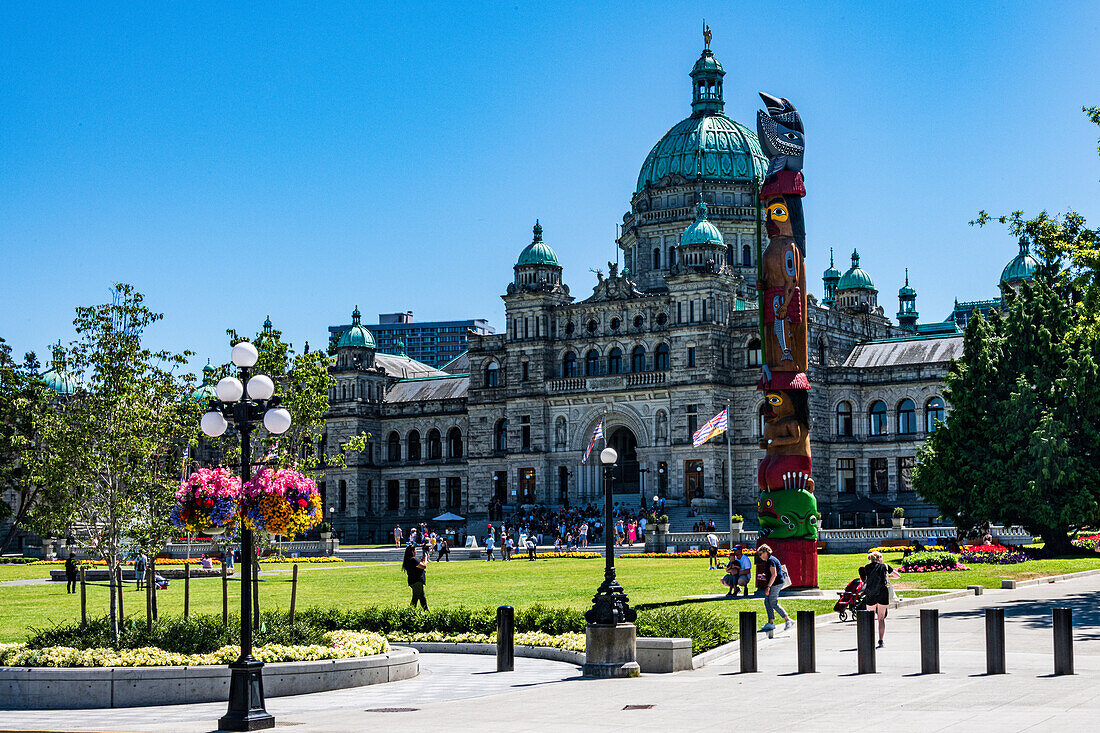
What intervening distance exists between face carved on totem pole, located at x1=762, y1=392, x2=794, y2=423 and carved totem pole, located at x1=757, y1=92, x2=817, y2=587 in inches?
1.1

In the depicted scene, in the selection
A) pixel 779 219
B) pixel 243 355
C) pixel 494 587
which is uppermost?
pixel 779 219

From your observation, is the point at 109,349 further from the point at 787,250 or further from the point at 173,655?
the point at 787,250

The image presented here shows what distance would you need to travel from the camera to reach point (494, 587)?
148 ft

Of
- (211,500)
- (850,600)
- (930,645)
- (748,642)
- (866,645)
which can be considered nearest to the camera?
(930,645)

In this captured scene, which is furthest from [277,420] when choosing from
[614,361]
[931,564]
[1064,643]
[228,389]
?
[614,361]

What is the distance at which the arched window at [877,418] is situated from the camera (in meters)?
89.6

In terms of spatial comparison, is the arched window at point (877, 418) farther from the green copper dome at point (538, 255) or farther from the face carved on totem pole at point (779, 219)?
the face carved on totem pole at point (779, 219)

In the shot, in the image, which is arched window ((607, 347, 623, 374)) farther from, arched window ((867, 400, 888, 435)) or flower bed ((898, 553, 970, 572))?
flower bed ((898, 553, 970, 572))

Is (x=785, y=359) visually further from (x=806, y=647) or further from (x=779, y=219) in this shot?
(x=806, y=647)

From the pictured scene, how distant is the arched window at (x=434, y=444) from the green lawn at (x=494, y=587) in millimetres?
44877

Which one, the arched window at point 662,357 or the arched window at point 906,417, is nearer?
the arched window at point 906,417

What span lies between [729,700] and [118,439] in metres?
12.4

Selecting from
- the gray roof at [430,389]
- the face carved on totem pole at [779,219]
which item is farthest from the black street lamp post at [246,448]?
the gray roof at [430,389]

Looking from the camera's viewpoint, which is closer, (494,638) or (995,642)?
(995,642)
